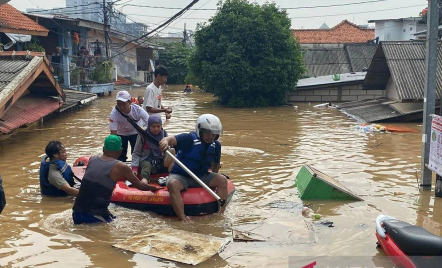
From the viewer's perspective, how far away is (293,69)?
23953 mm

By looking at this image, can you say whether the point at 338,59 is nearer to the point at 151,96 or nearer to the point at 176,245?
the point at 151,96

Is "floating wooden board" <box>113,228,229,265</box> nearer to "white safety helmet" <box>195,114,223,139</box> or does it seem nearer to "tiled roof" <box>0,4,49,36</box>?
"white safety helmet" <box>195,114,223,139</box>

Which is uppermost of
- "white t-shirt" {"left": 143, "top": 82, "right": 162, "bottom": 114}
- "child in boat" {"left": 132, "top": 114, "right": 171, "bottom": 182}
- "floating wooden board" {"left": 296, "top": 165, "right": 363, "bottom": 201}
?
"white t-shirt" {"left": 143, "top": 82, "right": 162, "bottom": 114}

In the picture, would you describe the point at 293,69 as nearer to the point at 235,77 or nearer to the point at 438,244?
the point at 235,77

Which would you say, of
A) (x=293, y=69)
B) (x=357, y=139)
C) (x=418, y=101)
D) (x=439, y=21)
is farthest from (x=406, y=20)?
(x=439, y=21)

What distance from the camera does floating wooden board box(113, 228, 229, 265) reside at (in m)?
5.48

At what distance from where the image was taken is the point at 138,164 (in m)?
8.01

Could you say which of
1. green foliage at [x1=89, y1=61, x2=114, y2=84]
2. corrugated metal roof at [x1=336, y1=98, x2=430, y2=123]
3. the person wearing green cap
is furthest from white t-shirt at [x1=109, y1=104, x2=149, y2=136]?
green foliage at [x1=89, y1=61, x2=114, y2=84]

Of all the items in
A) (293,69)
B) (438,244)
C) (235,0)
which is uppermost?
(235,0)

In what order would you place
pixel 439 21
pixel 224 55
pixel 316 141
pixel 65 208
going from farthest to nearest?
pixel 224 55 < pixel 316 141 < pixel 439 21 < pixel 65 208

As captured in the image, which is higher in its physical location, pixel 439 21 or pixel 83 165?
pixel 439 21

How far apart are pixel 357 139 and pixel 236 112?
8.61m

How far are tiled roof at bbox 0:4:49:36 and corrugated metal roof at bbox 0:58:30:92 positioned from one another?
15.7 ft

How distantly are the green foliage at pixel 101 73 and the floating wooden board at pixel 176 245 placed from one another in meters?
22.3
